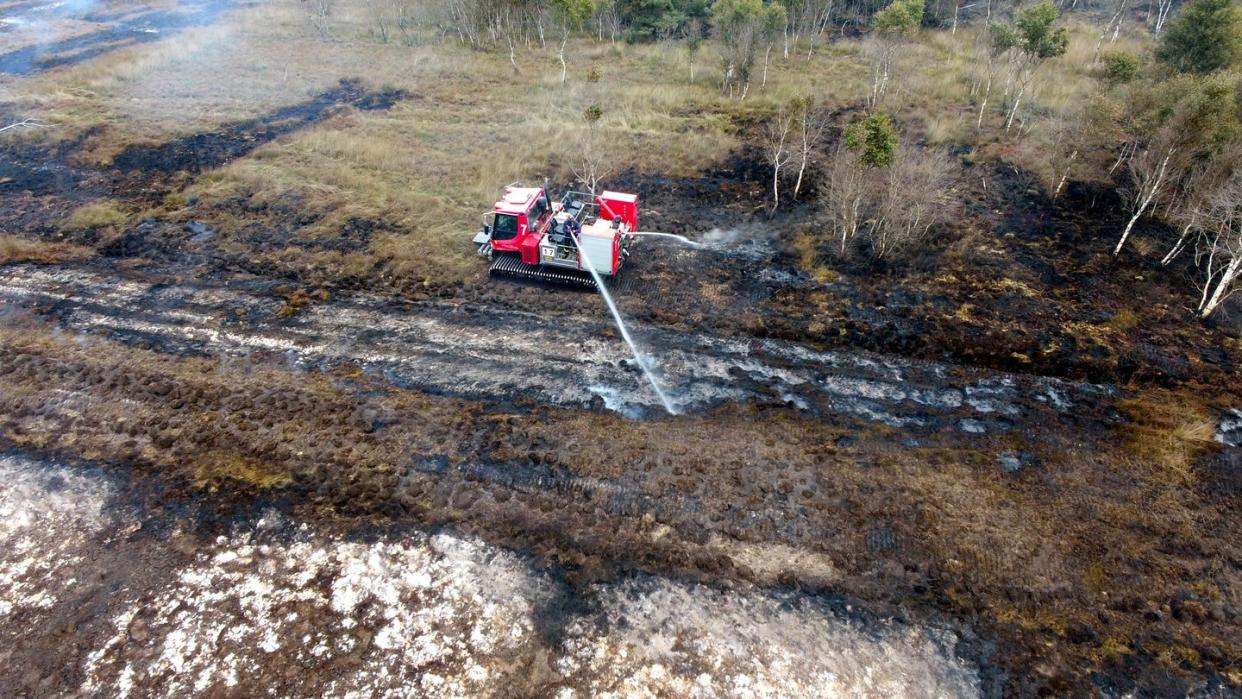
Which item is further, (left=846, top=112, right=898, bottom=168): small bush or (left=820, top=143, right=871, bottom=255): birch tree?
(left=820, top=143, right=871, bottom=255): birch tree

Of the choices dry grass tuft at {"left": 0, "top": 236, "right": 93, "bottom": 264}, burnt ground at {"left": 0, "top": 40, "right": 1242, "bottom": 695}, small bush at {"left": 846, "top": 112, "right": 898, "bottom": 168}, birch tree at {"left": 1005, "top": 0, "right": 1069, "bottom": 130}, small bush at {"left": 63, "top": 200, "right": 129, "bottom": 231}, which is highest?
birch tree at {"left": 1005, "top": 0, "right": 1069, "bottom": 130}

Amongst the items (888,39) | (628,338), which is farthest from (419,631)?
(888,39)

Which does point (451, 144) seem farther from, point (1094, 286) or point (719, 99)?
point (1094, 286)

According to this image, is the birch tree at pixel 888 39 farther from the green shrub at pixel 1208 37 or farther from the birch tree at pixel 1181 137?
the birch tree at pixel 1181 137

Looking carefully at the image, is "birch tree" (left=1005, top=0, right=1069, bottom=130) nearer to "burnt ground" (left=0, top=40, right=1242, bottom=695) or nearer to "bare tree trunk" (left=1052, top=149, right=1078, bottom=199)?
"bare tree trunk" (left=1052, top=149, right=1078, bottom=199)

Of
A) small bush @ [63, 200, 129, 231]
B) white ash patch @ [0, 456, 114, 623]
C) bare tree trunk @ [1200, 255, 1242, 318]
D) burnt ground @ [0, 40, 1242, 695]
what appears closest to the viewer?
burnt ground @ [0, 40, 1242, 695]

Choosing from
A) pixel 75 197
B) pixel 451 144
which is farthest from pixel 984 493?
pixel 75 197

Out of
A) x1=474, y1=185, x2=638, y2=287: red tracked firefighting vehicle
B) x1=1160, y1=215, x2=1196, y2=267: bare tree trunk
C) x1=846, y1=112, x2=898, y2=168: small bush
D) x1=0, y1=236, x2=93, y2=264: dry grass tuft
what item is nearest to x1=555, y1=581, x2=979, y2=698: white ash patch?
x1=474, y1=185, x2=638, y2=287: red tracked firefighting vehicle
